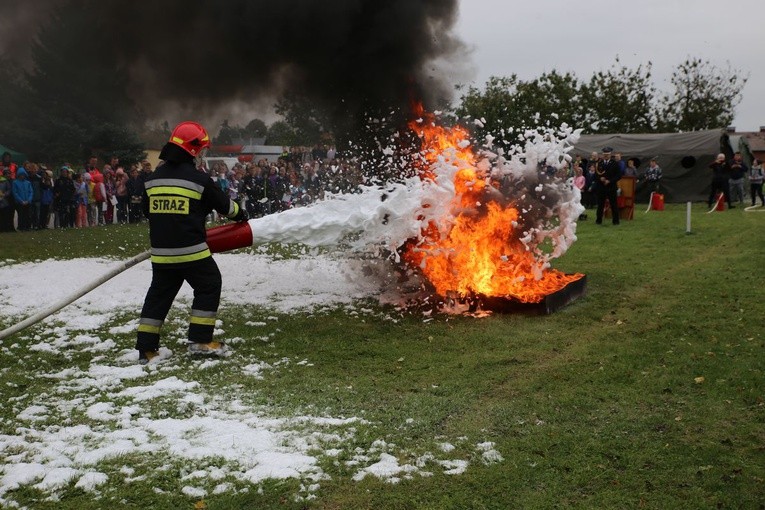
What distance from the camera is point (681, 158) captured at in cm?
2567

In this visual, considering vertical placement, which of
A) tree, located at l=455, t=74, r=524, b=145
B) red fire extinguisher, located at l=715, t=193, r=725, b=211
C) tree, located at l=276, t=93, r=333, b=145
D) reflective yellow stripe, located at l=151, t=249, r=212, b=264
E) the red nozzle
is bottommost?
reflective yellow stripe, located at l=151, t=249, r=212, b=264

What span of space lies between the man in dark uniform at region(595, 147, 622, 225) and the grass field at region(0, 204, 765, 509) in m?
7.97

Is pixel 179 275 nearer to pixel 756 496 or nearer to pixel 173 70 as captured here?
pixel 173 70

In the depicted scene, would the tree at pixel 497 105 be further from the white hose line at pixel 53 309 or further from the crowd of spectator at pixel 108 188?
the white hose line at pixel 53 309

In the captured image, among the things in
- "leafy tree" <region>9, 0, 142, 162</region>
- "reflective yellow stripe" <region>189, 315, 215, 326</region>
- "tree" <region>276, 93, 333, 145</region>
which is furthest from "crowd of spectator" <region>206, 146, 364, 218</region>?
"reflective yellow stripe" <region>189, 315, 215, 326</region>

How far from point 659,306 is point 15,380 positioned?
678cm

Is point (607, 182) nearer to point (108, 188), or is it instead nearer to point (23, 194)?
point (108, 188)

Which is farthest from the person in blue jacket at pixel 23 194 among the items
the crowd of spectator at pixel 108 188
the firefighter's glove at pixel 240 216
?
the firefighter's glove at pixel 240 216

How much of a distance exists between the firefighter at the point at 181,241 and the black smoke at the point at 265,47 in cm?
238

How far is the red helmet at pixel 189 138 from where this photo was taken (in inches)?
245

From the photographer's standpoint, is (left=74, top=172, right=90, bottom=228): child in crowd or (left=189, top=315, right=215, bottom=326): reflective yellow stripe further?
(left=74, top=172, right=90, bottom=228): child in crowd

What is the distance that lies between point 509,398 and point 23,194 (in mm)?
15159

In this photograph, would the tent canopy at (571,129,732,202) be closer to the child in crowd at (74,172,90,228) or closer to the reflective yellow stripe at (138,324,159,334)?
the child in crowd at (74,172,90,228)

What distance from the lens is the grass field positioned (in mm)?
3557
